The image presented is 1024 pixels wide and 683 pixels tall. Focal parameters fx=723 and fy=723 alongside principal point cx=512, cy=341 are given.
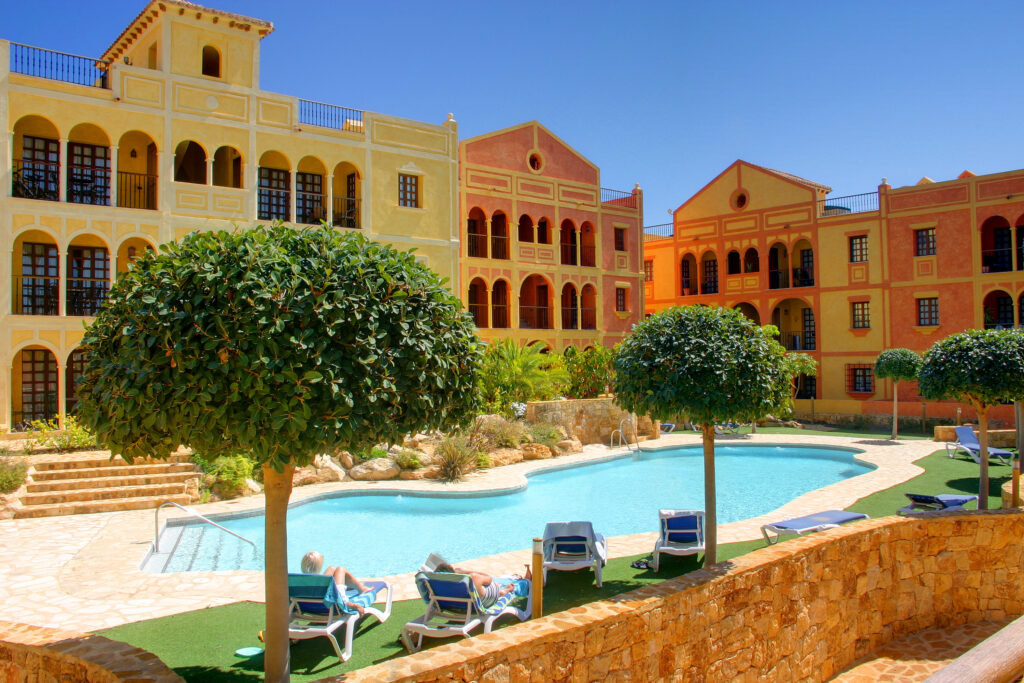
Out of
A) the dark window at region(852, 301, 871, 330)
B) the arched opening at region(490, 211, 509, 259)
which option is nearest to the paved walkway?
the arched opening at region(490, 211, 509, 259)

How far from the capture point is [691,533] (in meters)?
9.23

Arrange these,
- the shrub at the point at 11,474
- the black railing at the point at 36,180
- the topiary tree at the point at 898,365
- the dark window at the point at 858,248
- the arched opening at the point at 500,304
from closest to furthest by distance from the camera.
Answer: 1. the shrub at the point at 11,474
2. the black railing at the point at 36,180
3. the topiary tree at the point at 898,365
4. the arched opening at the point at 500,304
5. the dark window at the point at 858,248

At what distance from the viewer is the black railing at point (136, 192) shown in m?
20.5

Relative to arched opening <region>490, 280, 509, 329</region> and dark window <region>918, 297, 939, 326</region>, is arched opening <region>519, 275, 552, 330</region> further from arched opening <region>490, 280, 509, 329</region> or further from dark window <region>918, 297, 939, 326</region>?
dark window <region>918, 297, 939, 326</region>

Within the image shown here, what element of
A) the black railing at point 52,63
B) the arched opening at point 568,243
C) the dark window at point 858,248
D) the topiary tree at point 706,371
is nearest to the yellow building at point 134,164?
the black railing at point 52,63

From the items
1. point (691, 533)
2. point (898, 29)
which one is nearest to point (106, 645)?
point (691, 533)

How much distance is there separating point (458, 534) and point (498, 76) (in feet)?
40.2

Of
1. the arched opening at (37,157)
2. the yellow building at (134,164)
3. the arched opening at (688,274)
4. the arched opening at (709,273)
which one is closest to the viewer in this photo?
the yellow building at (134,164)

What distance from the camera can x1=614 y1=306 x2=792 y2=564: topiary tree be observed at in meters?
7.91

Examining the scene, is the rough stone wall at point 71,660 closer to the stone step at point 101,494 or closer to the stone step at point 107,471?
the stone step at point 101,494

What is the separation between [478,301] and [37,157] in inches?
596

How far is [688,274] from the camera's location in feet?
122

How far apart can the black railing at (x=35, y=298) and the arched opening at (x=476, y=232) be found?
13.6 m

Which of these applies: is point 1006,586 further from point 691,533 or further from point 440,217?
point 440,217
